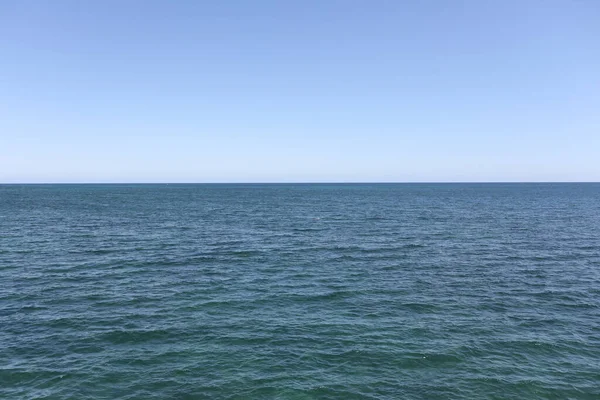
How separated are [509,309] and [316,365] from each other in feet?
61.4

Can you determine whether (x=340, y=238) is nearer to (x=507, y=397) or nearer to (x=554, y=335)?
(x=554, y=335)

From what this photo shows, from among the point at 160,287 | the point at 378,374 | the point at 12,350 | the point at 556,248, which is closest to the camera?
the point at 378,374

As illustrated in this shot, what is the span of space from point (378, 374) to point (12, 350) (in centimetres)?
2269

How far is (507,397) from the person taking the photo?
20375 millimetres

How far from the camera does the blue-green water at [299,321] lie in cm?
2144

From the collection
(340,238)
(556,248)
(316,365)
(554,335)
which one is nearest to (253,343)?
(316,365)

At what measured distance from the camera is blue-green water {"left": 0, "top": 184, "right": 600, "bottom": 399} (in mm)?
21438

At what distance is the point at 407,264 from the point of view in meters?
47.2

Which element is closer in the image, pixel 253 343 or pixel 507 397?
pixel 507 397

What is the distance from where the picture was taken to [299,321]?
2958cm

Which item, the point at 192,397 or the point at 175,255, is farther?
the point at 175,255

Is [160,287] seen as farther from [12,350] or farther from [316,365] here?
[316,365]

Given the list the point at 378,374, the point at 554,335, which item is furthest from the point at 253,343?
the point at 554,335

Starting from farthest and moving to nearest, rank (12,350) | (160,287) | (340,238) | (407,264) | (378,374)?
1. (340,238)
2. (407,264)
3. (160,287)
4. (12,350)
5. (378,374)
